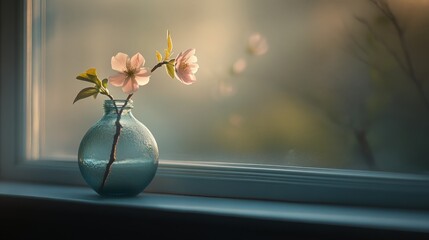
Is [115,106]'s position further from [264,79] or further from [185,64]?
[264,79]

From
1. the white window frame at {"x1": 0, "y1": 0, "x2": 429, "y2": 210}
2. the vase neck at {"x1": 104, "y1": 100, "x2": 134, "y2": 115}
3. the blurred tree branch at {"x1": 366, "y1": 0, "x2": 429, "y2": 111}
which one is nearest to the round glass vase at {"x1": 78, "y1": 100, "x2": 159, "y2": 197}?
the vase neck at {"x1": 104, "y1": 100, "x2": 134, "y2": 115}

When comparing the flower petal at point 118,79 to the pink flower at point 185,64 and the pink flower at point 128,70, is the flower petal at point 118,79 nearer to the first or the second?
the pink flower at point 128,70

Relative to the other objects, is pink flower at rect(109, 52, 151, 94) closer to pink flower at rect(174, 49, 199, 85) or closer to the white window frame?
pink flower at rect(174, 49, 199, 85)

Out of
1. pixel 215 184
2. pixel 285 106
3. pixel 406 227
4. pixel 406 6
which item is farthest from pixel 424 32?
pixel 215 184

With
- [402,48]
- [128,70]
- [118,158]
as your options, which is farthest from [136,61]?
[402,48]

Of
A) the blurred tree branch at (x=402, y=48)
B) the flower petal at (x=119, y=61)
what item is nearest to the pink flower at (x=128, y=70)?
the flower petal at (x=119, y=61)
